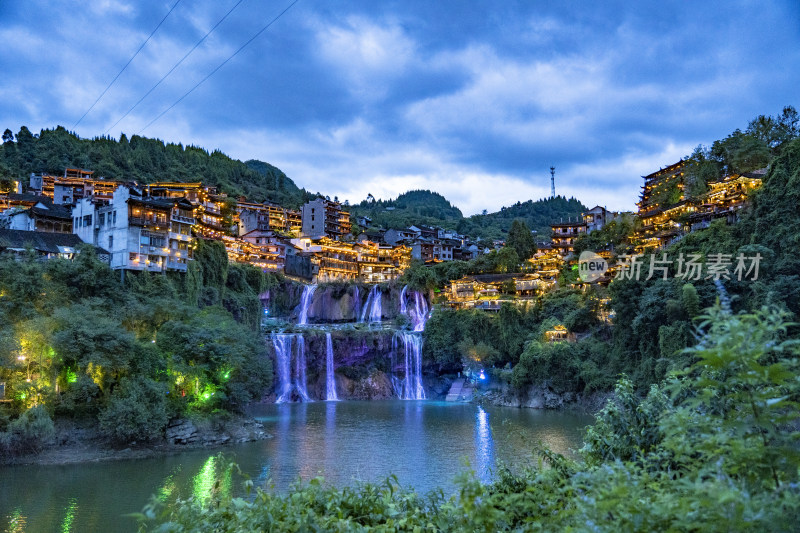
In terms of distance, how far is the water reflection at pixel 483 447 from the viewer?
69.7ft

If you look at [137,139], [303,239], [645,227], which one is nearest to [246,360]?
[303,239]

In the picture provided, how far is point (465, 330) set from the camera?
54219mm

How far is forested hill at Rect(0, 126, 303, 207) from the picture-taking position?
266 ft

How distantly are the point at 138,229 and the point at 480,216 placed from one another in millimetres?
112452

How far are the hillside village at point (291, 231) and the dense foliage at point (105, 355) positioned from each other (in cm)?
596

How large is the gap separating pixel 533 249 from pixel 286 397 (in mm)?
43786

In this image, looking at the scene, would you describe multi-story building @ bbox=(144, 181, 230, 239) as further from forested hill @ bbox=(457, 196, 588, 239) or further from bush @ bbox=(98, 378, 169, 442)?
forested hill @ bbox=(457, 196, 588, 239)

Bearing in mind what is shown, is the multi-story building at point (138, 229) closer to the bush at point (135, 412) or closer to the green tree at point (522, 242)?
the bush at point (135, 412)

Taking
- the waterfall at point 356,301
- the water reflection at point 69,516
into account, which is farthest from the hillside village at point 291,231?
the water reflection at point 69,516

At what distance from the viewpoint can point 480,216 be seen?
145000 mm

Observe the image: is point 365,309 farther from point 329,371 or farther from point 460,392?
point 460,392

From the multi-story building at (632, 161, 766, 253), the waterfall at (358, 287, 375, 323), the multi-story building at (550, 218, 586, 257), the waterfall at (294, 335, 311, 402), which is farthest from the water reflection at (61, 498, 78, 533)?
the multi-story building at (550, 218, 586, 257)

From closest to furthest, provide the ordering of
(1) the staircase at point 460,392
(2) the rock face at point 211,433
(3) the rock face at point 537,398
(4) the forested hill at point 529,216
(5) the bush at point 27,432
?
1. (5) the bush at point 27,432
2. (2) the rock face at point 211,433
3. (3) the rock face at point 537,398
4. (1) the staircase at point 460,392
5. (4) the forested hill at point 529,216

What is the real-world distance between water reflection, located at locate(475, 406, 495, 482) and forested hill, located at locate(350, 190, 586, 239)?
81.4m
